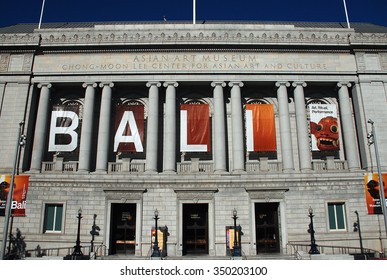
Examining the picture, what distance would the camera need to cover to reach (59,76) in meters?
33.8

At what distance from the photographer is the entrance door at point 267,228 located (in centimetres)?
2983

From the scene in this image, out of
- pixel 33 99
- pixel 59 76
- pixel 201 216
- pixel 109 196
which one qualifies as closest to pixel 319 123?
pixel 201 216

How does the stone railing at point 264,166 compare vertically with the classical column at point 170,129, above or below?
below

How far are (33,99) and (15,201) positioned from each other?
1034 cm

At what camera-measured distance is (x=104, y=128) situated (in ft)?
106

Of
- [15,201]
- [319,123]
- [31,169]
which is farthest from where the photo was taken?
[319,123]

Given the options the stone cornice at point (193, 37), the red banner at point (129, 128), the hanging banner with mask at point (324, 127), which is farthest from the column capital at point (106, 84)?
the hanging banner with mask at point (324, 127)

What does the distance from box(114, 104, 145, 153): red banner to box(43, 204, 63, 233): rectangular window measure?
23.9 ft

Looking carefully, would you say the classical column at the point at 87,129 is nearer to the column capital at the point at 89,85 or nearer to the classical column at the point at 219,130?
the column capital at the point at 89,85

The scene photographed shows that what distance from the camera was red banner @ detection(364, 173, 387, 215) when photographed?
29156 mm

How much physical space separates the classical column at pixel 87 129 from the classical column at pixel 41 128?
3.66 meters

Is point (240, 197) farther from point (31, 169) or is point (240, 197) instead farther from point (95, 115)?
point (31, 169)

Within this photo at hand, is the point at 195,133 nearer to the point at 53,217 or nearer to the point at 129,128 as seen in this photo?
the point at 129,128

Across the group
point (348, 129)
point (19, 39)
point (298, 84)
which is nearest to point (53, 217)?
point (19, 39)
